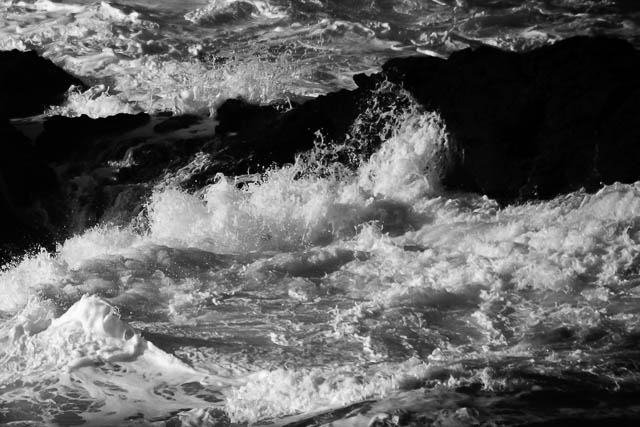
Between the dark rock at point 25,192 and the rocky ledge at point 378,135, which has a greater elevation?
the rocky ledge at point 378,135

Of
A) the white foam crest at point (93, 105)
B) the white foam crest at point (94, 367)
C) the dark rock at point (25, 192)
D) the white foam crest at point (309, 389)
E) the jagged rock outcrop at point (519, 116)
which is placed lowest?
the dark rock at point (25, 192)

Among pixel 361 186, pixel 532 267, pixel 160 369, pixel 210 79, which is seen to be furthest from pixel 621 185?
pixel 210 79

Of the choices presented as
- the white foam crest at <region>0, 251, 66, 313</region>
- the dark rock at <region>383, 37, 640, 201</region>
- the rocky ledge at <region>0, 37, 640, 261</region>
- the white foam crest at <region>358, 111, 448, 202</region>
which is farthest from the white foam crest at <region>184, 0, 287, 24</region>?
the white foam crest at <region>0, 251, 66, 313</region>

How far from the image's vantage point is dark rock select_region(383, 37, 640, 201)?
8.52m

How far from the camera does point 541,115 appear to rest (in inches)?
360

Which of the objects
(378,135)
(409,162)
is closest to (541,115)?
(409,162)

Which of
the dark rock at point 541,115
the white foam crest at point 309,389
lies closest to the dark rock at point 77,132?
the dark rock at point 541,115

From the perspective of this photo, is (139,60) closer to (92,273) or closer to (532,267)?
(92,273)

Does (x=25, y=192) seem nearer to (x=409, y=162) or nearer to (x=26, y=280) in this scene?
(x=26, y=280)

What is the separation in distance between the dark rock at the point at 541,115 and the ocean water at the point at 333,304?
213 mm

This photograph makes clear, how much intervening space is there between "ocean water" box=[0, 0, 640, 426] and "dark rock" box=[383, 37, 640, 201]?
0.21 metres

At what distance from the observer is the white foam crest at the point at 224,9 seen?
57.3 feet

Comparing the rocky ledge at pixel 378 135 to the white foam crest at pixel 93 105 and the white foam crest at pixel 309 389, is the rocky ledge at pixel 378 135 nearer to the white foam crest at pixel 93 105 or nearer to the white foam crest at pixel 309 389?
the white foam crest at pixel 93 105

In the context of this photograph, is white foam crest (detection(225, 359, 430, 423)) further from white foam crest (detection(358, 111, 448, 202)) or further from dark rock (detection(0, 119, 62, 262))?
dark rock (detection(0, 119, 62, 262))
